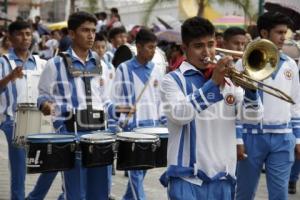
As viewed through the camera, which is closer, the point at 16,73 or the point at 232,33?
the point at 16,73

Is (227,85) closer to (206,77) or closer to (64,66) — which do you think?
(206,77)

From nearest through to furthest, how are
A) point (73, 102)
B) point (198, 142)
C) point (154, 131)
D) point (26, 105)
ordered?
point (198, 142), point (73, 102), point (154, 131), point (26, 105)

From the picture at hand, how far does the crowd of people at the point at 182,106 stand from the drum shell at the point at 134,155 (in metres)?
0.20

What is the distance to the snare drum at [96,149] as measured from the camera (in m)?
6.33

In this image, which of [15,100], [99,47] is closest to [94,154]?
[15,100]

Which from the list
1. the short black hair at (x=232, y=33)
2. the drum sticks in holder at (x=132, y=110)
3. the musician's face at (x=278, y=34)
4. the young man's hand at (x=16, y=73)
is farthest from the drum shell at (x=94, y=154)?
the short black hair at (x=232, y=33)

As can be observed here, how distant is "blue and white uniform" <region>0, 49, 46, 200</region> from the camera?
318 inches

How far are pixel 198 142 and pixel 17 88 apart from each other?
3.69 m

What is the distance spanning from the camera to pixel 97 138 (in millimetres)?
6375

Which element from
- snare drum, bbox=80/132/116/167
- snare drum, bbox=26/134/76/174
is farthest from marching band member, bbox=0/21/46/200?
snare drum, bbox=80/132/116/167

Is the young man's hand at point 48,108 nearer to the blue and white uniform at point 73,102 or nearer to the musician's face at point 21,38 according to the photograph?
the blue and white uniform at point 73,102

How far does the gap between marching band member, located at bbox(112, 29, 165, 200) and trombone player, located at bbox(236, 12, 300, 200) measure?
1993mm

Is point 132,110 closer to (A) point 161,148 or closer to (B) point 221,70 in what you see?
(A) point 161,148

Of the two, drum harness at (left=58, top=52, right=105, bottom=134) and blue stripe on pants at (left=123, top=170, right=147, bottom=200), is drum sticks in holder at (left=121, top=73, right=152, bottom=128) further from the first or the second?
drum harness at (left=58, top=52, right=105, bottom=134)
